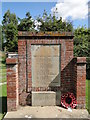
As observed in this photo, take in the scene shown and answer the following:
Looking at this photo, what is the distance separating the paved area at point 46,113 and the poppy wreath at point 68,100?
7.1 inches

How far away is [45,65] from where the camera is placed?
4527mm

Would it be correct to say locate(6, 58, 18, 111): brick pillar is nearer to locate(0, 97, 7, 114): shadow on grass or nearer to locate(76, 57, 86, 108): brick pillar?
locate(0, 97, 7, 114): shadow on grass

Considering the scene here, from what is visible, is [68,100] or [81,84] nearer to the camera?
[81,84]

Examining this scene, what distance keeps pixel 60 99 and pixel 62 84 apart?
48 centimetres

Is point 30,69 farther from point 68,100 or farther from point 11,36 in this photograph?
point 11,36

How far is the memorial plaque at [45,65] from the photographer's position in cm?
449

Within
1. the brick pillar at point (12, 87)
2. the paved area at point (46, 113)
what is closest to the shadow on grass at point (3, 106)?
the brick pillar at point (12, 87)

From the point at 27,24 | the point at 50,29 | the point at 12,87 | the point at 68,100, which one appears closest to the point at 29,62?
the point at 12,87

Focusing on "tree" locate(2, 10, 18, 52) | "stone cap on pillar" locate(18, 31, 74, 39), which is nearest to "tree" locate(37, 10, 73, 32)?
"tree" locate(2, 10, 18, 52)

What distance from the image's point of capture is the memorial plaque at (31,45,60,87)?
4.49m

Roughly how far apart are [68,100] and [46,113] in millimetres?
935

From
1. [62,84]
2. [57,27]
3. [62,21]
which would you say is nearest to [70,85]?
[62,84]

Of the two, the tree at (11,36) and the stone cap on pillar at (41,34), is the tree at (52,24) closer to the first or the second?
the tree at (11,36)

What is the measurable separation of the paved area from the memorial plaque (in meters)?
0.75
